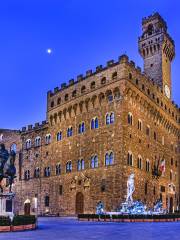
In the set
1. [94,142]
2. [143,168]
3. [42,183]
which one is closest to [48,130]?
[42,183]

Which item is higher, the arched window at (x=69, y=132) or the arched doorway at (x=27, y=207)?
the arched window at (x=69, y=132)

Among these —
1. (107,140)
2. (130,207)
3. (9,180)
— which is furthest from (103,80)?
(9,180)

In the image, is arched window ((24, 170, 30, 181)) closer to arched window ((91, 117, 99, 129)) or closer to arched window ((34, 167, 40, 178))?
arched window ((34, 167, 40, 178))

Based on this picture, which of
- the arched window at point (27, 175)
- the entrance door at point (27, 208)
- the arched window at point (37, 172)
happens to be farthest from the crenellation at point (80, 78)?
the entrance door at point (27, 208)

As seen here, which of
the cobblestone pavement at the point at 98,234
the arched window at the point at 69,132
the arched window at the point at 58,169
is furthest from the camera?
the arched window at the point at 58,169

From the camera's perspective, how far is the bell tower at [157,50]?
5269 centimetres

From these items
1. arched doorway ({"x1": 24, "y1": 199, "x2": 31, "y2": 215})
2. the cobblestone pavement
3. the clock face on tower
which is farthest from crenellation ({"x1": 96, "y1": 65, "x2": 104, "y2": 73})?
the cobblestone pavement

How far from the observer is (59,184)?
4628 centimetres

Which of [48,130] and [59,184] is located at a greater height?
[48,130]

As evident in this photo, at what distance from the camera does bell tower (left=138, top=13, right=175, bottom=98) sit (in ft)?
173

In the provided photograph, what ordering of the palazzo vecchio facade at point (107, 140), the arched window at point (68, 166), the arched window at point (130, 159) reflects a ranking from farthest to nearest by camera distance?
the arched window at point (68, 166), the palazzo vecchio facade at point (107, 140), the arched window at point (130, 159)

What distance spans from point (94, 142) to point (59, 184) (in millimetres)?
8621

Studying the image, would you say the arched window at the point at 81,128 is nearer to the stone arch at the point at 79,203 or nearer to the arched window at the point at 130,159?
the arched window at the point at 130,159

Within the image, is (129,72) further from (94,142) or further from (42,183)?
(42,183)
